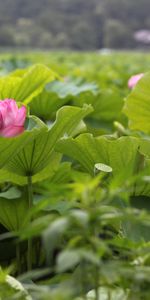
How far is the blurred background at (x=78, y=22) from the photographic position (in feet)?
66.2

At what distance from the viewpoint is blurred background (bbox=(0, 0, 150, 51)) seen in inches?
794

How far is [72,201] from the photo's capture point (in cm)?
40

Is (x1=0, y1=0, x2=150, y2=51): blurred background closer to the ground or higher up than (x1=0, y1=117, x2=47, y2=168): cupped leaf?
closer to the ground

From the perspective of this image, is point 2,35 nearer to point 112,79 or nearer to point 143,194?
point 112,79

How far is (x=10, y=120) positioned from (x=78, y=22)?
74.0 ft

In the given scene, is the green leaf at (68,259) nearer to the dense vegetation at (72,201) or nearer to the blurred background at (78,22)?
the dense vegetation at (72,201)

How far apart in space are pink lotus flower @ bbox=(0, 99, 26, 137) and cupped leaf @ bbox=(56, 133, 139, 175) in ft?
0.21

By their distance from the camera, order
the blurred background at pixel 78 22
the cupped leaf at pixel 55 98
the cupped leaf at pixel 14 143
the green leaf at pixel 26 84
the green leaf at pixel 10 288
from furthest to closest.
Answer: the blurred background at pixel 78 22
the cupped leaf at pixel 55 98
the green leaf at pixel 26 84
the cupped leaf at pixel 14 143
the green leaf at pixel 10 288

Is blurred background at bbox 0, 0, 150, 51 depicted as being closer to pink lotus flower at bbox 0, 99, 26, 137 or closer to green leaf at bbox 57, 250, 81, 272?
pink lotus flower at bbox 0, 99, 26, 137

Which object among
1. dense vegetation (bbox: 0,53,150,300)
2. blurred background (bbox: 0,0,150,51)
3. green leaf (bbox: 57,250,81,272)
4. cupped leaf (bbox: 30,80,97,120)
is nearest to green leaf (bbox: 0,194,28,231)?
dense vegetation (bbox: 0,53,150,300)

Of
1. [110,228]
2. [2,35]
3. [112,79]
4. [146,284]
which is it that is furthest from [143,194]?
[2,35]

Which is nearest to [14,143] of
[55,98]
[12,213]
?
[12,213]

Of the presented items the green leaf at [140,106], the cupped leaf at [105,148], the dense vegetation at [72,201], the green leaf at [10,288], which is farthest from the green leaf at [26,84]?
the green leaf at [10,288]

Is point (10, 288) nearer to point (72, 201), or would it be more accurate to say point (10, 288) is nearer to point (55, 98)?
point (72, 201)
